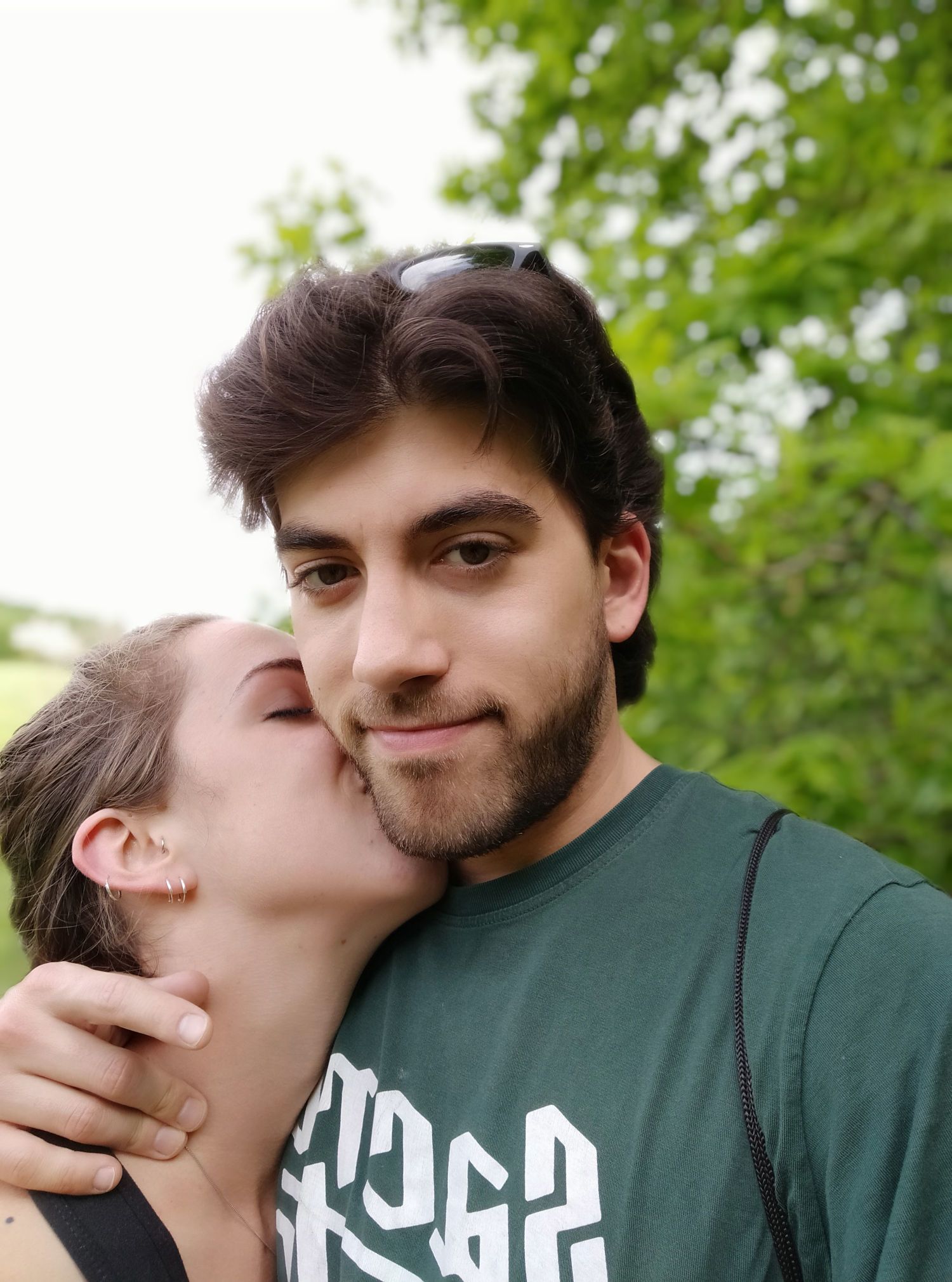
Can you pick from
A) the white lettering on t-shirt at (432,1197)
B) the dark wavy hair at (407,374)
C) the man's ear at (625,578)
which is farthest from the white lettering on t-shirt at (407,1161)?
the dark wavy hair at (407,374)

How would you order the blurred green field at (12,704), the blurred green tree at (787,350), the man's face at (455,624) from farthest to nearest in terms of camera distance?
1. the blurred green field at (12,704)
2. the blurred green tree at (787,350)
3. the man's face at (455,624)

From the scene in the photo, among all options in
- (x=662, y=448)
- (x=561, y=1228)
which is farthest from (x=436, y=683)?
(x=662, y=448)

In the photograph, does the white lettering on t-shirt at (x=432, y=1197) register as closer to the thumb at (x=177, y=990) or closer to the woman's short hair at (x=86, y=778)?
the thumb at (x=177, y=990)

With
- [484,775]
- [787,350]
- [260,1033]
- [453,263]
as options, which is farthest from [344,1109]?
[787,350]

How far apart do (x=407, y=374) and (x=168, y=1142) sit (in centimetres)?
126

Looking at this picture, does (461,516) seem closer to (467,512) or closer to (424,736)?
(467,512)

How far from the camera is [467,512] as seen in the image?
1.57 meters

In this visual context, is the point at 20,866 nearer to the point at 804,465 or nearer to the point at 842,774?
the point at 842,774

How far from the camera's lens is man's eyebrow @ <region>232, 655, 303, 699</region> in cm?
201

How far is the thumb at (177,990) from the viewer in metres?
1.77

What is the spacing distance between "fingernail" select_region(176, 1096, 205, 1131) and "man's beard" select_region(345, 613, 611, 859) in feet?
1.87

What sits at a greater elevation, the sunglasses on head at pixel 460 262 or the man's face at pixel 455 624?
the sunglasses on head at pixel 460 262

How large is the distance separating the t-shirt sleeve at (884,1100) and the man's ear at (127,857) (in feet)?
3.70

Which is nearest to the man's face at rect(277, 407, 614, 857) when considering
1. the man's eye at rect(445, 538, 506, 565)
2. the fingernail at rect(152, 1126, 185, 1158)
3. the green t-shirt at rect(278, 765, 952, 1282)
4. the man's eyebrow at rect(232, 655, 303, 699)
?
the man's eye at rect(445, 538, 506, 565)
